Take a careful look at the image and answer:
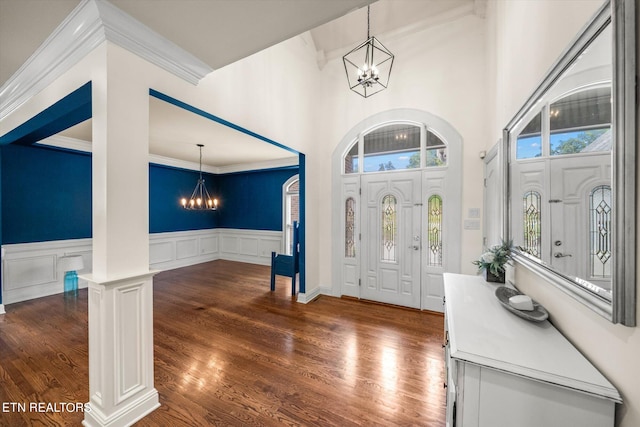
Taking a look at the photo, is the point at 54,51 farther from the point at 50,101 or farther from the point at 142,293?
the point at 142,293

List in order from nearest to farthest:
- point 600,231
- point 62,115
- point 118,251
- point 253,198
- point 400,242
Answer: point 600,231
point 118,251
point 62,115
point 400,242
point 253,198

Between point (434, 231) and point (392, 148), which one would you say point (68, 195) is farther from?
point (434, 231)

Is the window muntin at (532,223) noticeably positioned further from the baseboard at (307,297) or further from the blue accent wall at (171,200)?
the blue accent wall at (171,200)

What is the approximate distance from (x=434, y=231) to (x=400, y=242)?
0.50 m

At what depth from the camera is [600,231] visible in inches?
35.3

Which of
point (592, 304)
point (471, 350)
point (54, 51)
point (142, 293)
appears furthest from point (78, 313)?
point (592, 304)

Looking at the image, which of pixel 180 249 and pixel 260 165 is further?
pixel 260 165

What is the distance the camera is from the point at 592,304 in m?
0.90

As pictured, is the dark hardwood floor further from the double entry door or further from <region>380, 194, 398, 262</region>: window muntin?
<region>380, 194, 398, 262</region>: window muntin

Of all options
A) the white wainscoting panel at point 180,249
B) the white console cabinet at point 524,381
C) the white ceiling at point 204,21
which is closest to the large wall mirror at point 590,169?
the white console cabinet at point 524,381

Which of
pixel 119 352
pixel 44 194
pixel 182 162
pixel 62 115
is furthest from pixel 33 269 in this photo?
pixel 119 352

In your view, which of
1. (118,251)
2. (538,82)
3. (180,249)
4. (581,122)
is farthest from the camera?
(180,249)

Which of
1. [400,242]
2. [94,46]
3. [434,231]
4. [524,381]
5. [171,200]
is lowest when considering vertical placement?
[524,381]

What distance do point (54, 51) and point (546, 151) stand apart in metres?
3.32
